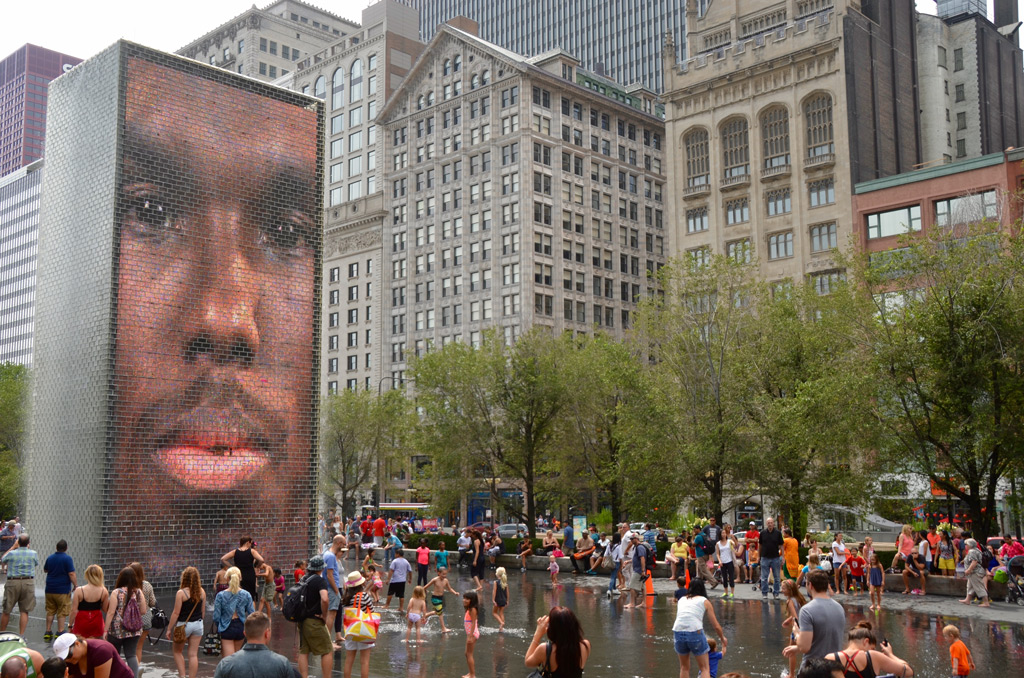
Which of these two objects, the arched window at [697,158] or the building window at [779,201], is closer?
the building window at [779,201]

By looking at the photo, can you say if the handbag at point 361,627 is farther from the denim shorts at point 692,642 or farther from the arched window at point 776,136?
the arched window at point 776,136

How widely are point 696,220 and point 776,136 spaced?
869 centimetres

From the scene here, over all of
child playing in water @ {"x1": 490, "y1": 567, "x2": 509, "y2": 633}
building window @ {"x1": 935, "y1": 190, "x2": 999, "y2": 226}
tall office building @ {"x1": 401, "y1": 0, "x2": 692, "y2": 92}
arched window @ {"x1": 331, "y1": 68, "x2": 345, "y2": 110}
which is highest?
tall office building @ {"x1": 401, "y1": 0, "x2": 692, "y2": 92}

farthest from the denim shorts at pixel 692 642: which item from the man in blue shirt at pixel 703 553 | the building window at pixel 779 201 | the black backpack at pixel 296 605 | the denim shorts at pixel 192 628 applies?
the building window at pixel 779 201

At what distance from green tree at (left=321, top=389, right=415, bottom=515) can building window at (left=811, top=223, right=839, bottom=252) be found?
32508mm

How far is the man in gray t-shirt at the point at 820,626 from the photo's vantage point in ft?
35.0

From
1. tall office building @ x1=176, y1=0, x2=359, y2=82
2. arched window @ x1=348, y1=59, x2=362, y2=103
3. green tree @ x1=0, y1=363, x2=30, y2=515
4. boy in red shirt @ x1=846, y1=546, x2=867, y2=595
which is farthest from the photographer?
tall office building @ x1=176, y1=0, x2=359, y2=82

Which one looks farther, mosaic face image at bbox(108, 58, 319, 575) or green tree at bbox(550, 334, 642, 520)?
green tree at bbox(550, 334, 642, 520)

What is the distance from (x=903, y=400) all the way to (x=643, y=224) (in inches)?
2914

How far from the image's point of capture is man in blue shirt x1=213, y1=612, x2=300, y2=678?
8.15 m

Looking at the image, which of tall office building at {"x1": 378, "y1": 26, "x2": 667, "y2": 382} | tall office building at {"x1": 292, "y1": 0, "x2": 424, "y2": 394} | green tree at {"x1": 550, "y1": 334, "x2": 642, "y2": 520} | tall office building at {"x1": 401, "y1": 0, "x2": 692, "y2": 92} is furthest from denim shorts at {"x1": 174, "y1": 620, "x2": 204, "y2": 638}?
tall office building at {"x1": 401, "y1": 0, "x2": 692, "y2": 92}

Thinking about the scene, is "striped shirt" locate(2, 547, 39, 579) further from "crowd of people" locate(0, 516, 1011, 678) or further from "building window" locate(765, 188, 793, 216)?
"building window" locate(765, 188, 793, 216)

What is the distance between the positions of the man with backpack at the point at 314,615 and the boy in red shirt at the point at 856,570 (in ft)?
60.0

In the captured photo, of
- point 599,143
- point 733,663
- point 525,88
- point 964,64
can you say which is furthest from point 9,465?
point 964,64
